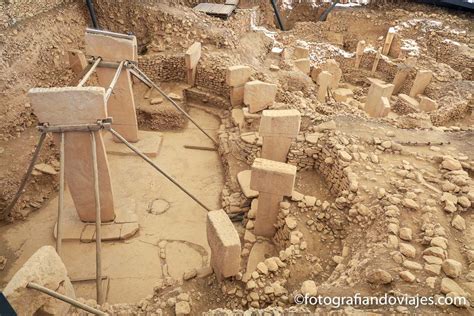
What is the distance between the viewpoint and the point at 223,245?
338 centimetres

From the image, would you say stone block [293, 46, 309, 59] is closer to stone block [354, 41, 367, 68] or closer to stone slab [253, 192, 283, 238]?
stone block [354, 41, 367, 68]

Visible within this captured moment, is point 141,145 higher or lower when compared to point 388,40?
lower

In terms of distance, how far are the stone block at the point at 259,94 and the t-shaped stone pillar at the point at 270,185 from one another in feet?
7.99

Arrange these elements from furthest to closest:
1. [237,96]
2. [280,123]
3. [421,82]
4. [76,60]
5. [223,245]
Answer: [421,82], [76,60], [237,96], [280,123], [223,245]

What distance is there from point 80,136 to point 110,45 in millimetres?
2156

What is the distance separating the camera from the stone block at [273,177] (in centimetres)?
418

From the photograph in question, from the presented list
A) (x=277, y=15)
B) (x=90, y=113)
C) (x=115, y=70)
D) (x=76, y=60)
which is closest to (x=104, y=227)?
(x=90, y=113)

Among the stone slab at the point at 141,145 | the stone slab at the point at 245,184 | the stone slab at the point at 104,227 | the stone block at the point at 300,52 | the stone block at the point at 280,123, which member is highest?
the stone block at the point at 300,52

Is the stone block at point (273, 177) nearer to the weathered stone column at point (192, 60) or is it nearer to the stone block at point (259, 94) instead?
the stone block at point (259, 94)

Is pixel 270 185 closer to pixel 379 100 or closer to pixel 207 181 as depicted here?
pixel 207 181

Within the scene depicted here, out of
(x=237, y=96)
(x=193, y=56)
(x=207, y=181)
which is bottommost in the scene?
(x=207, y=181)

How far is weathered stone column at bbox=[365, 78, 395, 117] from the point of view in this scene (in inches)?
311

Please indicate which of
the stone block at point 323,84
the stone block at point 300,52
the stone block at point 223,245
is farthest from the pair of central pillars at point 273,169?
the stone block at point 300,52

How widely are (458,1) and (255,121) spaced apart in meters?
12.9
